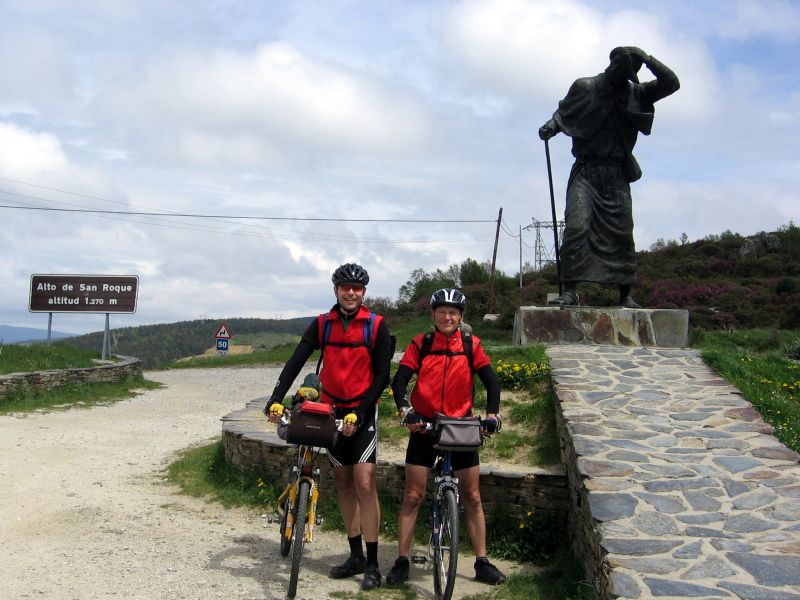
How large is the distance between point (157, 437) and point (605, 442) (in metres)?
6.75

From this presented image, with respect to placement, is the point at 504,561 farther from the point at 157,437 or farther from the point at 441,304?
the point at 157,437

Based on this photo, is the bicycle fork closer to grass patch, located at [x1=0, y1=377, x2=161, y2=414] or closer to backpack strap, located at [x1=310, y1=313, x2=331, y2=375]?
backpack strap, located at [x1=310, y1=313, x2=331, y2=375]

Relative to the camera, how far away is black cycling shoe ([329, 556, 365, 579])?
16.3ft

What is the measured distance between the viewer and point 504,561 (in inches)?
215

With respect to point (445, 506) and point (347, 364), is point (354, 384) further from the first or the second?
point (445, 506)

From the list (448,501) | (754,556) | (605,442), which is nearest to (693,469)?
(605,442)

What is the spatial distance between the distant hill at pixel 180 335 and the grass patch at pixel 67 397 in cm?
5592

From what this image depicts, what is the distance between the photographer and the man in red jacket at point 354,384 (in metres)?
4.78

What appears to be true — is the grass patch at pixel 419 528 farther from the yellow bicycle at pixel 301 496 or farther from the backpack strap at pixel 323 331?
the backpack strap at pixel 323 331

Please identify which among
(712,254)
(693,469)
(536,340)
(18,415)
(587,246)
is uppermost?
(712,254)

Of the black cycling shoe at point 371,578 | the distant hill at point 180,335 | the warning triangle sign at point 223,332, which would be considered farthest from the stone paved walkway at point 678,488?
the distant hill at point 180,335

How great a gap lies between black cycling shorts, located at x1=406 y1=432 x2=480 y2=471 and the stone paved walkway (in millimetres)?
780

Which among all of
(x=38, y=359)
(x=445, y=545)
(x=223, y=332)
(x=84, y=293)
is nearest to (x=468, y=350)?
(x=445, y=545)

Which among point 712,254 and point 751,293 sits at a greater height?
point 712,254
